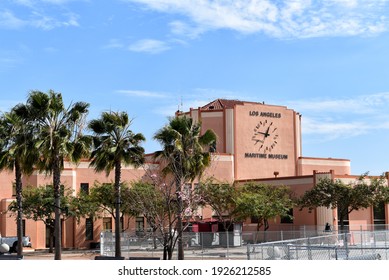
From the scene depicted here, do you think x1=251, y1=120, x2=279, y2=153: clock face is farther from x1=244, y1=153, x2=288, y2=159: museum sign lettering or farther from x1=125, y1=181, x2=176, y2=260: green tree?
x1=125, y1=181, x2=176, y2=260: green tree

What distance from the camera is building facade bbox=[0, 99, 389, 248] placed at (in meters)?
59.2

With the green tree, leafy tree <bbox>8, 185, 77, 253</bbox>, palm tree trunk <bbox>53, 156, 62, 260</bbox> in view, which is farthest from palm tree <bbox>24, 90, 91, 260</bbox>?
leafy tree <bbox>8, 185, 77, 253</bbox>

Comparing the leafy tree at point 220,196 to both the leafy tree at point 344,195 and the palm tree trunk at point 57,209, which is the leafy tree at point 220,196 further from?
the palm tree trunk at point 57,209

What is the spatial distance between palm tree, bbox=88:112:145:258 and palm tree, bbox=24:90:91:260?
2467 millimetres

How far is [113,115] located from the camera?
37938 millimetres

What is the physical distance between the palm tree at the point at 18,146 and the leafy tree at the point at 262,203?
19409 mm

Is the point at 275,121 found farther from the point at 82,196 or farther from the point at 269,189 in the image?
the point at 82,196

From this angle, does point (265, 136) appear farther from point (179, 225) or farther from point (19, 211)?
point (19, 211)

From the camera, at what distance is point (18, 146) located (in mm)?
35531

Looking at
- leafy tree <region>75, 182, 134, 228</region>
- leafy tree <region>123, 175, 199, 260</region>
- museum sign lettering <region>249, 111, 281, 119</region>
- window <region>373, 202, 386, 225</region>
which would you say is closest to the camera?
leafy tree <region>123, 175, 199, 260</region>

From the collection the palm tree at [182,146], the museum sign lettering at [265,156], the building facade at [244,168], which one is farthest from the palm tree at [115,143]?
the museum sign lettering at [265,156]

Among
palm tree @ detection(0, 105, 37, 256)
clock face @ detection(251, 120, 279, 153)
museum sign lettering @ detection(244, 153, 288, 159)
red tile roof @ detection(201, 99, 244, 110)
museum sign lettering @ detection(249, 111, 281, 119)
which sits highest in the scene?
red tile roof @ detection(201, 99, 244, 110)

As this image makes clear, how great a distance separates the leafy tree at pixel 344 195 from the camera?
54.2 m
